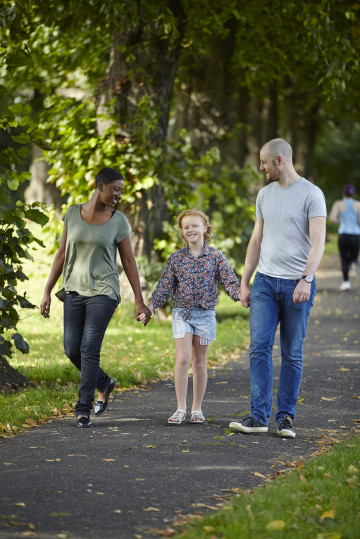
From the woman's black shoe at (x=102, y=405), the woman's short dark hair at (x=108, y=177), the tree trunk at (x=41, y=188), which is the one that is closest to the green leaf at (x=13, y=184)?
the woman's short dark hair at (x=108, y=177)

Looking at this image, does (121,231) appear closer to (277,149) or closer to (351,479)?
(277,149)

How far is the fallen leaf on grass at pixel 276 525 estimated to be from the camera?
4246mm

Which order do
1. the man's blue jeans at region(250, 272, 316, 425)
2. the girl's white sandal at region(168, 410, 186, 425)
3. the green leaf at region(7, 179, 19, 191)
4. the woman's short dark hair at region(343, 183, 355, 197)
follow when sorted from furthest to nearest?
the woman's short dark hair at region(343, 183, 355, 197)
the green leaf at region(7, 179, 19, 191)
the girl's white sandal at region(168, 410, 186, 425)
the man's blue jeans at region(250, 272, 316, 425)

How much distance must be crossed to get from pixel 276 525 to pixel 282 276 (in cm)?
262

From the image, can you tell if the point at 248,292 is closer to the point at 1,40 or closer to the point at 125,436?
the point at 125,436

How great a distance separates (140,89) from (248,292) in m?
7.24

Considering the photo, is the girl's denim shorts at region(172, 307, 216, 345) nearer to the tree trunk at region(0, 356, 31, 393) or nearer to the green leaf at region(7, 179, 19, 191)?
the green leaf at region(7, 179, 19, 191)

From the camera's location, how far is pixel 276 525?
4273 mm

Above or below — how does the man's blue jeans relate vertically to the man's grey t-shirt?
below

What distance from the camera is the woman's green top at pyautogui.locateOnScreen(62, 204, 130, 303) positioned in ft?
22.4

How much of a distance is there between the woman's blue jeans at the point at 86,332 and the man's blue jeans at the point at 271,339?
1.14 metres

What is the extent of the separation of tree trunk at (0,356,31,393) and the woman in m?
1.36

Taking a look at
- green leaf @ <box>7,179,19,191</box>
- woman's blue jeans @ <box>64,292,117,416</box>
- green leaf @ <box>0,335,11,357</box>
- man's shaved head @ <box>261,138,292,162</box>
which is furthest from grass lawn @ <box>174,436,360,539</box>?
green leaf @ <box>7,179,19,191</box>

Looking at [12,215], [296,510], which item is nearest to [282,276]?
[296,510]
